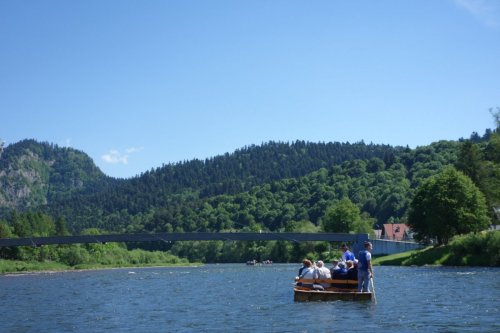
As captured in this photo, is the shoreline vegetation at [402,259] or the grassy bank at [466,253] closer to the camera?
the grassy bank at [466,253]

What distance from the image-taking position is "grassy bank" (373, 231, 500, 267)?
2810 inches

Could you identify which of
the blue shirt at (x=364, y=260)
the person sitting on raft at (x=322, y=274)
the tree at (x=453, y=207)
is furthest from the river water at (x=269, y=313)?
the tree at (x=453, y=207)

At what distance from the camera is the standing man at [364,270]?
36125 millimetres

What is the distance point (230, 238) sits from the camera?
12262 centimetres

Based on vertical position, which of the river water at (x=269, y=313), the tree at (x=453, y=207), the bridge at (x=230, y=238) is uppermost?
the tree at (x=453, y=207)

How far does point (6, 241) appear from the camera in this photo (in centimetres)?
12988

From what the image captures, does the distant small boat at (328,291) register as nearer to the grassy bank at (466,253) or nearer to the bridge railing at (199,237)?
the grassy bank at (466,253)

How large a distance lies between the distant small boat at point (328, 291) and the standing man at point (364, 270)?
70 cm

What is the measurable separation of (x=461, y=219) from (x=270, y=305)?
58.6 meters

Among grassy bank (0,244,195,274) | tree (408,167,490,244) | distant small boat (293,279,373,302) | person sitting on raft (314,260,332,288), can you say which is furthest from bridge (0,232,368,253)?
distant small boat (293,279,373,302)

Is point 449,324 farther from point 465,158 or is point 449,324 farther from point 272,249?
point 272,249

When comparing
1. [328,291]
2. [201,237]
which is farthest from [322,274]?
[201,237]

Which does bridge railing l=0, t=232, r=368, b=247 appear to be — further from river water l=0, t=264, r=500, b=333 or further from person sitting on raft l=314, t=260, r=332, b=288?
person sitting on raft l=314, t=260, r=332, b=288

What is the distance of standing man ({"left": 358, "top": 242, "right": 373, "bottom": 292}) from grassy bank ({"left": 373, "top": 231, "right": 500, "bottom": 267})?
38244 mm
